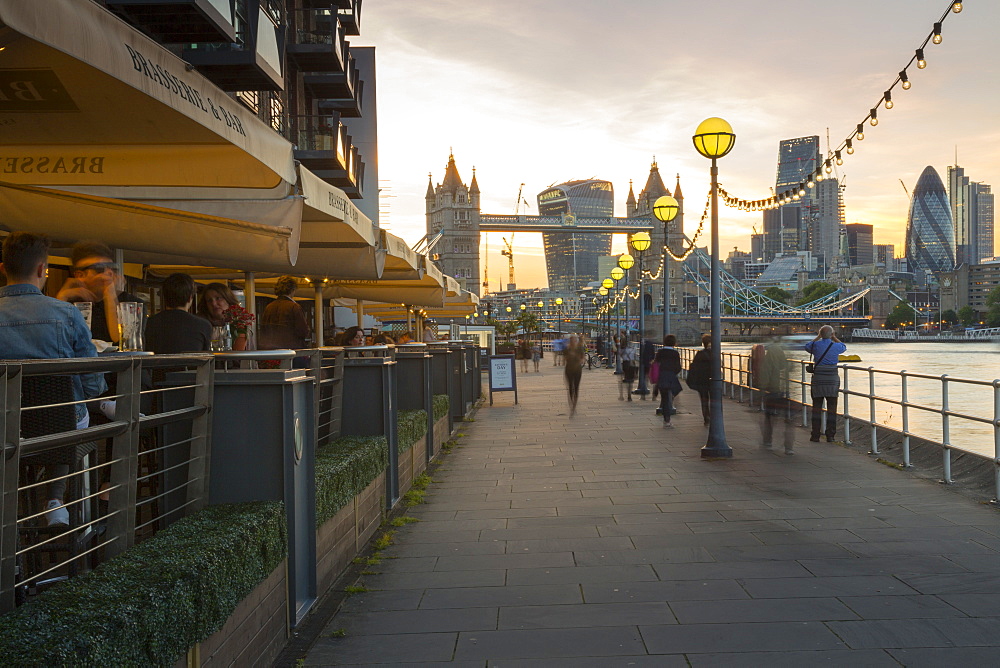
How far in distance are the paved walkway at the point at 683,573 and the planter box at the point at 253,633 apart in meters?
0.25

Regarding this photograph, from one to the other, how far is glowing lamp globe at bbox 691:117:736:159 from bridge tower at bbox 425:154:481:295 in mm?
137636

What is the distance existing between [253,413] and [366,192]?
4185 centimetres

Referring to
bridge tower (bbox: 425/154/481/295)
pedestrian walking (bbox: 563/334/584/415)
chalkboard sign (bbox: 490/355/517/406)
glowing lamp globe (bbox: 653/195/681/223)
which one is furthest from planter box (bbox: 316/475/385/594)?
bridge tower (bbox: 425/154/481/295)

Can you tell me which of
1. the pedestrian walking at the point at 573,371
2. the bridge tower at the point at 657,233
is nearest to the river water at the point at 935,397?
the pedestrian walking at the point at 573,371

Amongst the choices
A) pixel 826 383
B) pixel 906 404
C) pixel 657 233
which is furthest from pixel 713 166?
pixel 657 233

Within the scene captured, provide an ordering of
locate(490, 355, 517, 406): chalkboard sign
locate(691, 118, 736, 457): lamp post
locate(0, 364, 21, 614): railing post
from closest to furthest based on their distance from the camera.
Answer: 1. locate(0, 364, 21, 614): railing post
2. locate(691, 118, 736, 457): lamp post
3. locate(490, 355, 517, 406): chalkboard sign

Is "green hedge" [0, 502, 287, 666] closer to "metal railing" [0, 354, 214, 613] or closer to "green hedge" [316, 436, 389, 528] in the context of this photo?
"metal railing" [0, 354, 214, 613]

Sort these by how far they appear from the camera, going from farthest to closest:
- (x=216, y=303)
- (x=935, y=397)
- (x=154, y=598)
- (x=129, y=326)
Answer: (x=935, y=397), (x=216, y=303), (x=129, y=326), (x=154, y=598)

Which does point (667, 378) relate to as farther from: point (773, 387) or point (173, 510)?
point (173, 510)

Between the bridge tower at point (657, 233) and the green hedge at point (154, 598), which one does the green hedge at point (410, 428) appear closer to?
the green hedge at point (154, 598)

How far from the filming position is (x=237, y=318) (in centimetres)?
705

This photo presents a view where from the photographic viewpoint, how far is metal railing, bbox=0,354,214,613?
2.65 metres

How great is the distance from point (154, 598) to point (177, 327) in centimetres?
285

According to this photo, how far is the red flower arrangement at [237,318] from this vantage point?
6736 mm
